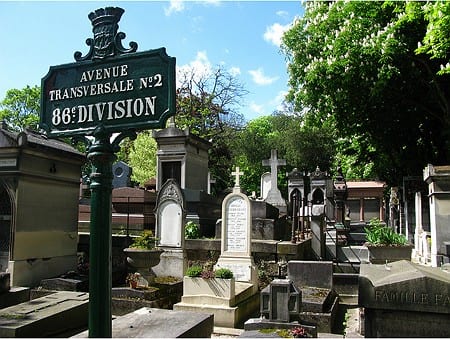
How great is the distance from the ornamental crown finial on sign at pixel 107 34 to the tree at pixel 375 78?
34.2 ft

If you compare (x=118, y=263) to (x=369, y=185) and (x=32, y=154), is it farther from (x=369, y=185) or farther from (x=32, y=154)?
(x=369, y=185)

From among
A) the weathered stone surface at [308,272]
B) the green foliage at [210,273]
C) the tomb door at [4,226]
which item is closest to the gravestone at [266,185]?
the weathered stone surface at [308,272]

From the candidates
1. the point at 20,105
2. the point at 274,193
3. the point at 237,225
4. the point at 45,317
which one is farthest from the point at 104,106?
the point at 20,105

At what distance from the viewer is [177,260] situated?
9.93 meters

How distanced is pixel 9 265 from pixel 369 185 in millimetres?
38134

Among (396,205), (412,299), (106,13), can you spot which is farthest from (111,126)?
(396,205)

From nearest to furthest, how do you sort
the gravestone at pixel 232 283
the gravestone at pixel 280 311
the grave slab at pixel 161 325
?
1. the grave slab at pixel 161 325
2. the gravestone at pixel 280 311
3. the gravestone at pixel 232 283

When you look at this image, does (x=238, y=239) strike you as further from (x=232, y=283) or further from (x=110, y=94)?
(x=110, y=94)

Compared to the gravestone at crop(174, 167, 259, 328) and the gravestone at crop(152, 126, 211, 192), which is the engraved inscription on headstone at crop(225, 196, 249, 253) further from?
the gravestone at crop(152, 126, 211, 192)

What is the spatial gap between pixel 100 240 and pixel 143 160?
98.9 ft

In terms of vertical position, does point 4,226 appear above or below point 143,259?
above

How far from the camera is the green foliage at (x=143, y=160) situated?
31.5 m

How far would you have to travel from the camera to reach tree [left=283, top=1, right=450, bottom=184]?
46.8ft

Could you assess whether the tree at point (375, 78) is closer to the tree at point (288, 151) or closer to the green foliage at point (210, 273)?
the green foliage at point (210, 273)
